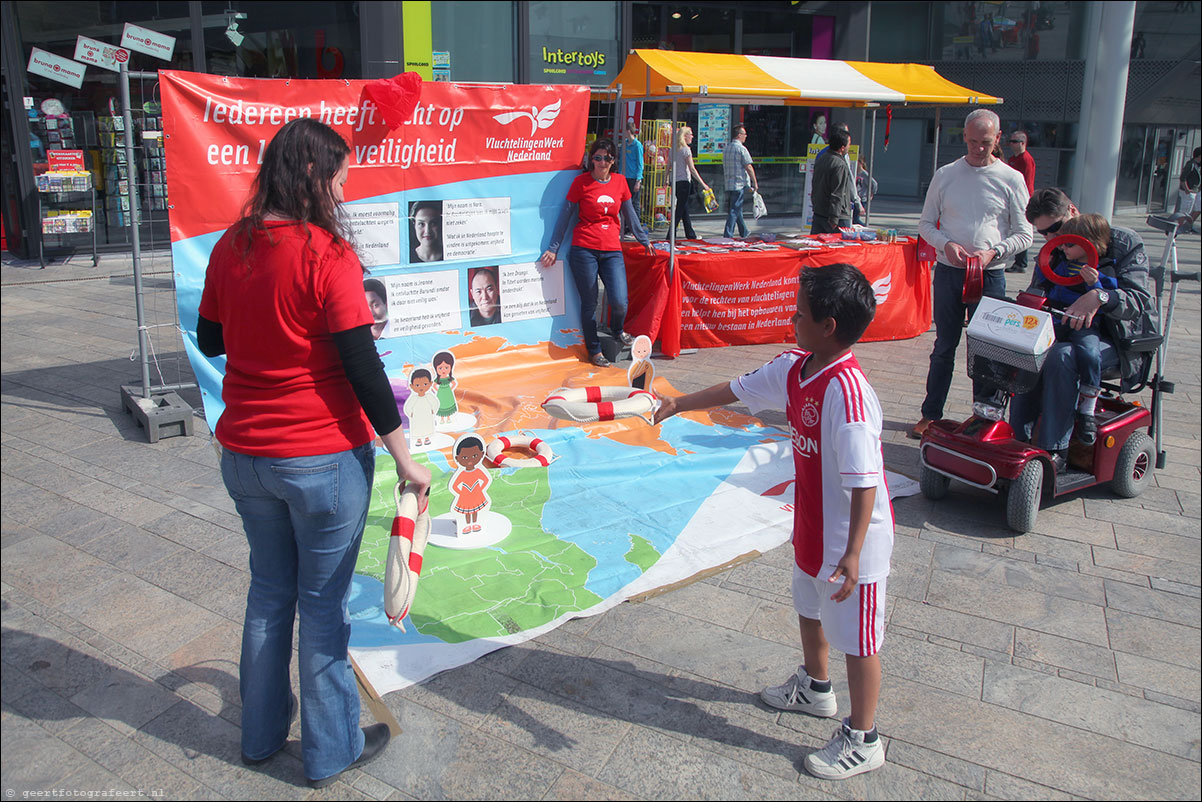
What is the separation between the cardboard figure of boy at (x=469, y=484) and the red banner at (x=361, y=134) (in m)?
2.66

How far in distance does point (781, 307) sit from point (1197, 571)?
481 centimetres

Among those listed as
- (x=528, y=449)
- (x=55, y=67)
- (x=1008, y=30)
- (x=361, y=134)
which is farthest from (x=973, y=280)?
(x=1008, y=30)

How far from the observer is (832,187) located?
32.3 feet

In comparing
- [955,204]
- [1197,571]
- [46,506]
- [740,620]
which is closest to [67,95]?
[46,506]

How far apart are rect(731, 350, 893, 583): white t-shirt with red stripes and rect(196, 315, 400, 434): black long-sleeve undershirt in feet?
3.84

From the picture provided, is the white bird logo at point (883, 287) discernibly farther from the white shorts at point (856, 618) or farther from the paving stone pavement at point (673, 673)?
the white shorts at point (856, 618)

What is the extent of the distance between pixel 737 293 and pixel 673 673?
546cm

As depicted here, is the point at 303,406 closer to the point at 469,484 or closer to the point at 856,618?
the point at 856,618

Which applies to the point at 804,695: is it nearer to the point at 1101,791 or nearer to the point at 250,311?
the point at 1101,791

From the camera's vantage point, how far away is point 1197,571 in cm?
416

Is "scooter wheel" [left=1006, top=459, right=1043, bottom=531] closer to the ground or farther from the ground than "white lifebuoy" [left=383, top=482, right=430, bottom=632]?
closer to the ground

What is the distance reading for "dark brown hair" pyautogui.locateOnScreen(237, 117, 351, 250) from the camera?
2.44 m

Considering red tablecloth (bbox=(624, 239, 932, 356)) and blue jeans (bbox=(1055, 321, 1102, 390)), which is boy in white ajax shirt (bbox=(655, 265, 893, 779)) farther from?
red tablecloth (bbox=(624, 239, 932, 356))

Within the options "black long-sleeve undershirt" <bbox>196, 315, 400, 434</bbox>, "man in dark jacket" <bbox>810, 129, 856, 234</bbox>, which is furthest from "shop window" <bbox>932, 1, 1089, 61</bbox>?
"black long-sleeve undershirt" <bbox>196, 315, 400, 434</bbox>
